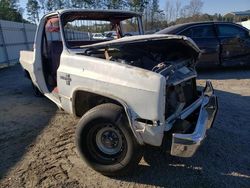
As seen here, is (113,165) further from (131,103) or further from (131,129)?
(131,103)

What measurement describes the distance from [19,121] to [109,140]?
275 centimetres

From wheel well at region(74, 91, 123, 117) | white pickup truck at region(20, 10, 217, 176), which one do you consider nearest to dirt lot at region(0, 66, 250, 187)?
white pickup truck at region(20, 10, 217, 176)

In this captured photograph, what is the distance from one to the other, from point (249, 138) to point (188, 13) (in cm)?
5558

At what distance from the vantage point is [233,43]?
8867 mm

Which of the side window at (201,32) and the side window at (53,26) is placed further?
the side window at (201,32)

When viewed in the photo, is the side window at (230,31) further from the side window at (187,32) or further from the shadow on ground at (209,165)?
the shadow on ground at (209,165)

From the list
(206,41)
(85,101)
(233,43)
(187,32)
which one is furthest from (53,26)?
(233,43)

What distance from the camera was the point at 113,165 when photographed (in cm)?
316

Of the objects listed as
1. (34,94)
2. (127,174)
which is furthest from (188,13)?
(127,174)

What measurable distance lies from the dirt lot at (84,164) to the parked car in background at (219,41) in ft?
11.5

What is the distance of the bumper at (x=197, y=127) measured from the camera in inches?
108

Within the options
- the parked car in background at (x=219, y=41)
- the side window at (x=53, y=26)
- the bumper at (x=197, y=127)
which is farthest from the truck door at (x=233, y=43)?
the side window at (x=53, y=26)

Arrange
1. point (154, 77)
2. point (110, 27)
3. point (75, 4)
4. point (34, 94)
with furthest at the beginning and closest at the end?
point (75, 4) < point (34, 94) < point (110, 27) < point (154, 77)

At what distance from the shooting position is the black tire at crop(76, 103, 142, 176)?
2.98m
